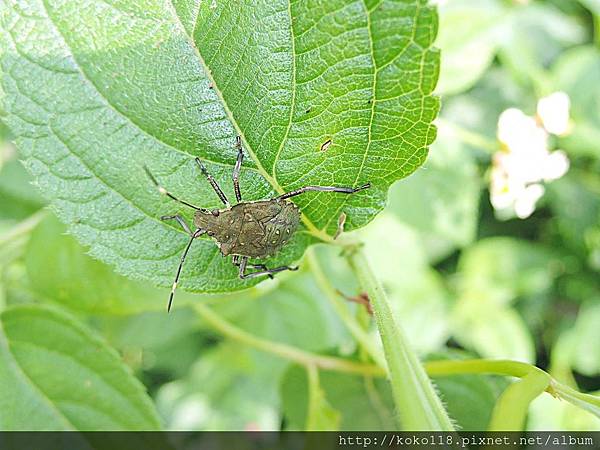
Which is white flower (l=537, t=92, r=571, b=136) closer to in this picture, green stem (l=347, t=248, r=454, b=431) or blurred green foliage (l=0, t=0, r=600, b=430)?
blurred green foliage (l=0, t=0, r=600, b=430)

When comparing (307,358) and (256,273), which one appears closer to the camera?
(256,273)

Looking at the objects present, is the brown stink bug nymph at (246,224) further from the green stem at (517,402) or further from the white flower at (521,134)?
the white flower at (521,134)

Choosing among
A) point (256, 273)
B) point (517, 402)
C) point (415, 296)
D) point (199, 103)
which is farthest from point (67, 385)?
point (415, 296)

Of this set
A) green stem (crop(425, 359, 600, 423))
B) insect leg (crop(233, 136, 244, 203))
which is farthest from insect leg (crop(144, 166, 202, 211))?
green stem (crop(425, 359, 600, 423))

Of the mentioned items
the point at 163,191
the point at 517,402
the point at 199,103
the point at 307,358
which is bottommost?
the point at 307,358

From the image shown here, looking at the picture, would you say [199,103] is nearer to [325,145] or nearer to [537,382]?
[325,145]

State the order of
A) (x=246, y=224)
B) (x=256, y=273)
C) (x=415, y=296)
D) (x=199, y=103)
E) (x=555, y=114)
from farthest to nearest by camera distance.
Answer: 1. (x=415, y=296)
2. (x=555, y=114)
3. (x=246, y=224)
4. (x=256, y=273)
5. (x=199, y=103)

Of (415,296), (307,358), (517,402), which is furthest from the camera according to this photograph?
(415,296)
